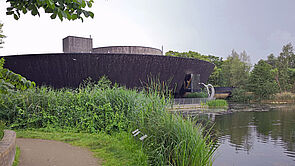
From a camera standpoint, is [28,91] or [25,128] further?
[28,91]

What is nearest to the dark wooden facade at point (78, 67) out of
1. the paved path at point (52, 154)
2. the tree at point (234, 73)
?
the paved path at point (52, 154)

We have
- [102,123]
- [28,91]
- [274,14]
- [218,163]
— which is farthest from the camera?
[274,14]

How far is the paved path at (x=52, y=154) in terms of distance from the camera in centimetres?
357

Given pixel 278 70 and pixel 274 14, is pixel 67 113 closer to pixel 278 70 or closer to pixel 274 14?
pixel 274 14

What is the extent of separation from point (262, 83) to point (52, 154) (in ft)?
89.6

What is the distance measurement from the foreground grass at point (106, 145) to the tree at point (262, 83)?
25.5m

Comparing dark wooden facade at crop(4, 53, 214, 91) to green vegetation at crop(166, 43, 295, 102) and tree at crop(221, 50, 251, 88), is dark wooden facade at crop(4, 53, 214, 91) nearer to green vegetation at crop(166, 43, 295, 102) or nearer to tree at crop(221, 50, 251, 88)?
green vegetation at crop(166, 43, 295, 102)

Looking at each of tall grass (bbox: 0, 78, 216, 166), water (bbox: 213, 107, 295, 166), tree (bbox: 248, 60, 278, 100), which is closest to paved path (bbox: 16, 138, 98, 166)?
tall grass (bbox: 0, 78, 216, 166)

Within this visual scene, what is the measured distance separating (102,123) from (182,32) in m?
22.4

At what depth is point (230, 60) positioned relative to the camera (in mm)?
39625

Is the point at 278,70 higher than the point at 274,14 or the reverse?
the reverse

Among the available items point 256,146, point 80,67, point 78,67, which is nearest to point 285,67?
point 80,67

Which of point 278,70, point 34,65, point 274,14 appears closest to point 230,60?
point 278,70

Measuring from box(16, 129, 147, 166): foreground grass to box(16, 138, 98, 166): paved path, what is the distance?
7.5 inches
